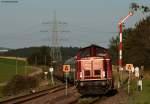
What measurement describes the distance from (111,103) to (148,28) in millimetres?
68355

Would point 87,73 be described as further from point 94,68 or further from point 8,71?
point 8,71

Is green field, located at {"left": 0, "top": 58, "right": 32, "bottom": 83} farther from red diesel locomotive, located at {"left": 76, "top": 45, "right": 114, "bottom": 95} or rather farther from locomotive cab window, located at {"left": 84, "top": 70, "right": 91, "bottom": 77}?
locomotive cab window, located at {"left": 84, "top": 70, "right": 91, "bottom": 77}

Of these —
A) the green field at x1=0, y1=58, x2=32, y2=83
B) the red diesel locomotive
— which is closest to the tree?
the green field at x1=0, y1=58, x2=32, y2=83

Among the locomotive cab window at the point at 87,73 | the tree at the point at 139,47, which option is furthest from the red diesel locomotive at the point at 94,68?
the tree at the point at 139,47

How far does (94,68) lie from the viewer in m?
39.1

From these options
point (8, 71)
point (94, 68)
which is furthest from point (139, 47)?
point (94, 68)

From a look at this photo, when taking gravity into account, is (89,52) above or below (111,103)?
above

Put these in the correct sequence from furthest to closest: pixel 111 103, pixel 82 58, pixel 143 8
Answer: pixel 143 8 → pixel 82 58 → pixel 111 103

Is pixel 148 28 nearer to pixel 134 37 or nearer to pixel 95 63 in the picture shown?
pixel 134 37

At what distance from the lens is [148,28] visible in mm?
99438

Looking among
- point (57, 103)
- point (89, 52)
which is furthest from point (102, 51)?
point (57, 103)

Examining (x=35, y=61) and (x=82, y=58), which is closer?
(x=82, y=58)

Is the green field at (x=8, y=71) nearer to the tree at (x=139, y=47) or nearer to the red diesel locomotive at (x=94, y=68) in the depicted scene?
the tree at (x=139, y=47)

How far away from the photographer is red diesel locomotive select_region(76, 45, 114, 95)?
124ft
